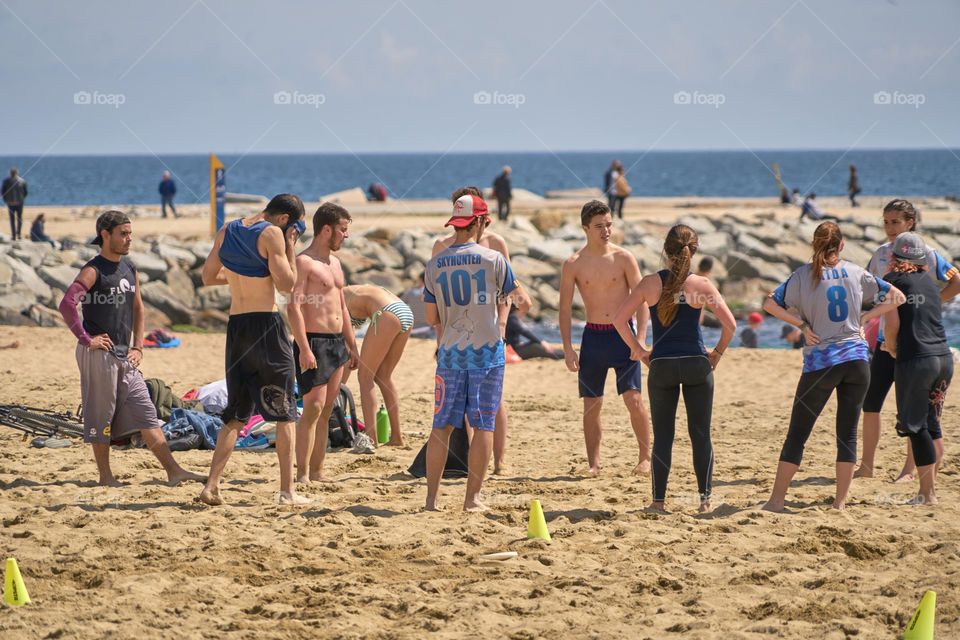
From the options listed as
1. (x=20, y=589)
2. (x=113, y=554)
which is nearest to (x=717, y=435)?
(x=113, y=554)

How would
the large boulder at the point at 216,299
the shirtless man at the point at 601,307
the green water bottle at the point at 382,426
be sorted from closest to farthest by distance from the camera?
the shirtless man at the point at 601,307 → the green water bottle at the point at 382,426 → the large boulder at the point at 216,299

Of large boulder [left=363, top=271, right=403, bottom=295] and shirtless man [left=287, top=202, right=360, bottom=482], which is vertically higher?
large boulder [left=363, top=271, right=403, bottom=295]

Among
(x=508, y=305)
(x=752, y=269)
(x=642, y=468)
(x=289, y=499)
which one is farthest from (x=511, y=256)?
(x=289, y=499)

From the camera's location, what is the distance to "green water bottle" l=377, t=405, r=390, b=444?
8.09 m

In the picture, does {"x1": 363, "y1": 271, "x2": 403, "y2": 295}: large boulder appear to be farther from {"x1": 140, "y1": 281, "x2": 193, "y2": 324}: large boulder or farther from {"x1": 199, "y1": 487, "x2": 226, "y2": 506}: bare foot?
{"x1": 199, "y1": 487, "x2": 226, "y2": 506}: bare foot

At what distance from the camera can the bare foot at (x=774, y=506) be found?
226 inches

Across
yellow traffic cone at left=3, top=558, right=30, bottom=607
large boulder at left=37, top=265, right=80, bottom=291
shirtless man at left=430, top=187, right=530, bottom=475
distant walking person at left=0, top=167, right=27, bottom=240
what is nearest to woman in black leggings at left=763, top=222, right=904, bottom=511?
shirtless man at left=430, top=187, right=530, bottom=475

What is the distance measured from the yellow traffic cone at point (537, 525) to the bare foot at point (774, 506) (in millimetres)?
1500

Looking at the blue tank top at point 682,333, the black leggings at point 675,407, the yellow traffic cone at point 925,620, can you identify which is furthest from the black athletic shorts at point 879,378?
the yellow traffic cone at point 925,620

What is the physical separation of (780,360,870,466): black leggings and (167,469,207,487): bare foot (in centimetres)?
390

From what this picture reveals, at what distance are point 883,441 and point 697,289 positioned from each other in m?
3.58

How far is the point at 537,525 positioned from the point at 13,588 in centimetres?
258

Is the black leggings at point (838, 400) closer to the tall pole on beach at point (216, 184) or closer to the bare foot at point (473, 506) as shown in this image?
the bare foot at point (473, 506)

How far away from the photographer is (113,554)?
4.85 meters
